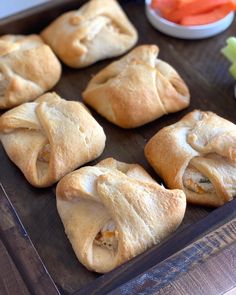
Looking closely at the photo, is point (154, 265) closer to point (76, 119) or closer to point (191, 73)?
point (76, 119)

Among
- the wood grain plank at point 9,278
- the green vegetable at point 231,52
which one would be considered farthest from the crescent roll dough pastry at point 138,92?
the wood grain plank at point 9,278

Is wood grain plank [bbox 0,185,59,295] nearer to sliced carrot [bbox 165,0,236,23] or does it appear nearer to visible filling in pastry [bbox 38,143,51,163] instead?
visible filling in pastry [bbox 38,143,51,163]

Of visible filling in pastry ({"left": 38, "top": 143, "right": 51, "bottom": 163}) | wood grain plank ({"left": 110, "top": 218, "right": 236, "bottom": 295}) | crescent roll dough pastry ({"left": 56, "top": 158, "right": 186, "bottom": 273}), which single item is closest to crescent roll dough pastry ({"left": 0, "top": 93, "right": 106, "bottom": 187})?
visible filling in pastry ({"left": 38, "top": 143, "right": 51, "bottom": 163})

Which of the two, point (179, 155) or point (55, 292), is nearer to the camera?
point (55, 292)

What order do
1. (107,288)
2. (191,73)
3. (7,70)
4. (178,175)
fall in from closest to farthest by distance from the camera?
(107,288)
(178,175)
(7,70)
(191,73)

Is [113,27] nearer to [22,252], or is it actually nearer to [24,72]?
[24,72]

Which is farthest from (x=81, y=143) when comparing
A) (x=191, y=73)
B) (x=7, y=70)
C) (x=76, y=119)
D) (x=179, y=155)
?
(x=191, y=73)

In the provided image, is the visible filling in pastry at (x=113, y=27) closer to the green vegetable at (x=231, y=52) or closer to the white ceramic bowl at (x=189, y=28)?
the white ceramic bowl at (x=189, y=28)
